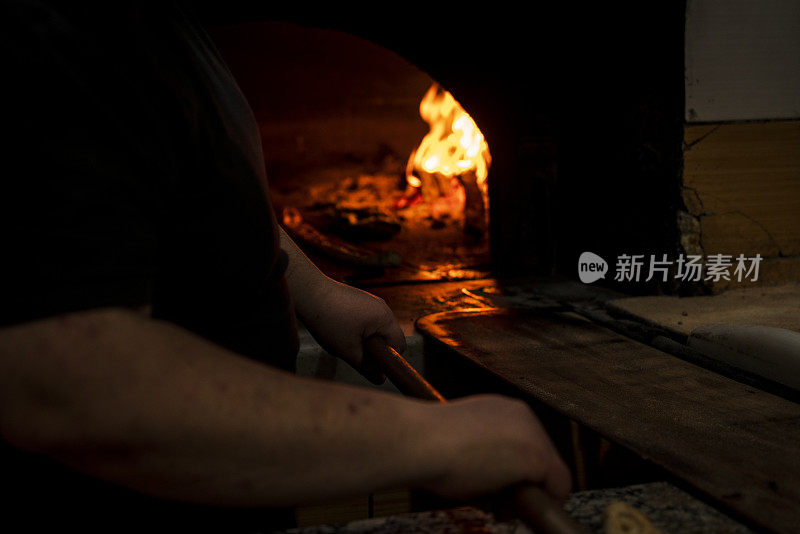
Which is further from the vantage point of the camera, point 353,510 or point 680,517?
point 353,510

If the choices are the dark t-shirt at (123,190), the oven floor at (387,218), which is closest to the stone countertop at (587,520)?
the dark t-shirt at (123,190)

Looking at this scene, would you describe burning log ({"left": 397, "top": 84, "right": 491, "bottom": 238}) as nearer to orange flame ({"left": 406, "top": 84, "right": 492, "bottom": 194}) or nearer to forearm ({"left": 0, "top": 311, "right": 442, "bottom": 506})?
orange flame ({"left": 406, "top": 84, "right": 492, "bottom": 194})

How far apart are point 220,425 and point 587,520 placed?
68 cm

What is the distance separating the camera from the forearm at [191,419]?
1.93 ft

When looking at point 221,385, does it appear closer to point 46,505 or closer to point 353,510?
point 46,505

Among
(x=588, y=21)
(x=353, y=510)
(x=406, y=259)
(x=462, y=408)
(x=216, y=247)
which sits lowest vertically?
(x=353, y=510)

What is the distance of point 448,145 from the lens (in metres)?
5.89

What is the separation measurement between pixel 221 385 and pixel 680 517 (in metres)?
0.81

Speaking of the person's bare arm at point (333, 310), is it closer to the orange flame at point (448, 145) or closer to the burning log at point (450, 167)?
the orange flame at point (448, 145)

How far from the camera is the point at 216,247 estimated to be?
0.81 metres

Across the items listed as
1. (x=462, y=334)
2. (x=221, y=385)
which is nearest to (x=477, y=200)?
(x=462, y=334)

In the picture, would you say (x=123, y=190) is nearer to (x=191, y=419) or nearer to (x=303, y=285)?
(x=191, y=419)

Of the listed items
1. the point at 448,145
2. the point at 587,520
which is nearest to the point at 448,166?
the point at 448,145

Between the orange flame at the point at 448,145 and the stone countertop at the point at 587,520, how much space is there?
3836mm
